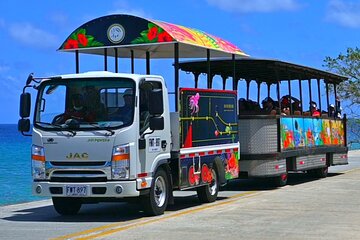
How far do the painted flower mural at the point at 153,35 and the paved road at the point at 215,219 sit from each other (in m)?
3.16

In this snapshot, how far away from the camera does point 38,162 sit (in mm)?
13117

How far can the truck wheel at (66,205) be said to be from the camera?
13.9 m

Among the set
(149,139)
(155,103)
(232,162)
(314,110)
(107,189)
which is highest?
(314,110)

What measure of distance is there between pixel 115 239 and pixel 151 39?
15.0 feet

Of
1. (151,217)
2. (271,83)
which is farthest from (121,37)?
(271,83)

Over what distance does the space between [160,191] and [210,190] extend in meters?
2.24

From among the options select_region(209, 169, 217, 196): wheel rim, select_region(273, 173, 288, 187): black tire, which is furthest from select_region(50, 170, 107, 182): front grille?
select_region(273, 173, 288, 187): black tire

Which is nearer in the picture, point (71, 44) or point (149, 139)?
point (149, 139)

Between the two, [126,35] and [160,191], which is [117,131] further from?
[126,35]

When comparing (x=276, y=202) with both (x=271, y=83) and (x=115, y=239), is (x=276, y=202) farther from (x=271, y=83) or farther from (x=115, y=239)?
(x=271, y=83)

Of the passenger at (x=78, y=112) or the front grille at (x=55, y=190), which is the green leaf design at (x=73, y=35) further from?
the front grille at (x=55, y=190)

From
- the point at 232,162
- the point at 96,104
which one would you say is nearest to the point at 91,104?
the point at 96,104

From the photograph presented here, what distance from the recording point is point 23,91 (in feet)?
43.9

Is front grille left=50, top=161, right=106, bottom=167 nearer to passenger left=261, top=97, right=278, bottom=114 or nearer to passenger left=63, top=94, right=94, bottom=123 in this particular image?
passenger left=63, top=94, right=94, bottom=123
